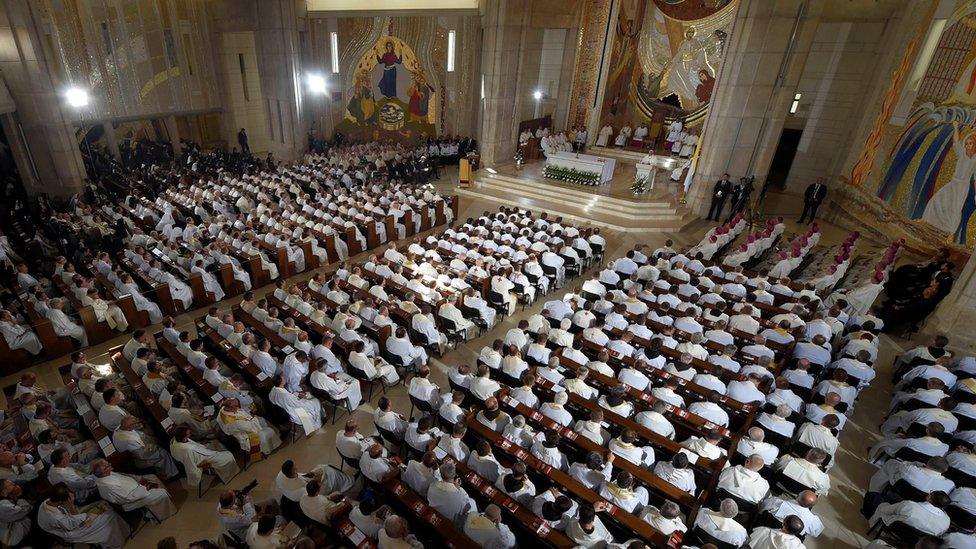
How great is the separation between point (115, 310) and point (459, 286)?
5770 millimetres

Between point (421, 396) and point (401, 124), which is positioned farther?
point (401, 124)

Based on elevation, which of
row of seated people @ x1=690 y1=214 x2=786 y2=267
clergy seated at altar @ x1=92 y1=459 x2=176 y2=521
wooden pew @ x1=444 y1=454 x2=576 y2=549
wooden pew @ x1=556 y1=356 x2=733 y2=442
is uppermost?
row of seated people @ x1=690 y1=214 x2=786 y2=267

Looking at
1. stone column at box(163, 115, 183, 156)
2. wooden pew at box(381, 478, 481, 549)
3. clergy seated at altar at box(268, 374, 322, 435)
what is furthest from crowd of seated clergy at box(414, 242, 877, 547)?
stone column at box(163, 115, 183, 156)

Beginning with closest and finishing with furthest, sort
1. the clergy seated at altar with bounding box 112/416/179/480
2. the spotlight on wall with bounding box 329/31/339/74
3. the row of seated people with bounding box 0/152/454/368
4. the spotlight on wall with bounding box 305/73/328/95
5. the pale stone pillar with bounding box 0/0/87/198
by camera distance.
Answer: the clergy seated at altar with bounding box 112/416/179/480
the row of seated people with bounding box 0/152/454/368
the pale stone pillar with bounding box 0/0/87/198
the spotlight on wall with bounding box 305/73/328/95
the spotlight on wall with bounding box 329/31/339/74

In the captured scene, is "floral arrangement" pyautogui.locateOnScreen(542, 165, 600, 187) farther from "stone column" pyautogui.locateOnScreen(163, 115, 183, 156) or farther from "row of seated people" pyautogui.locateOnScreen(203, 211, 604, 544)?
"stone column" pyautogui.locateOnScreen(163, 115, 183, 156)

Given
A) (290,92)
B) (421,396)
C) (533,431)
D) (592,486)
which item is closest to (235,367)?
(421,396)

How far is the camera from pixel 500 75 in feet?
55.4

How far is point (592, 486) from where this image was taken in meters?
4.78

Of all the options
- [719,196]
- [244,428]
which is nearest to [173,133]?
[244,428]

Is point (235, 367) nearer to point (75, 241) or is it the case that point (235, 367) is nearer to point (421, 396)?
point (421, 396)

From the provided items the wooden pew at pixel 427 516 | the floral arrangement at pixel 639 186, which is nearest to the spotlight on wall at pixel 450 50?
the floral arrangement at pixel 639 186

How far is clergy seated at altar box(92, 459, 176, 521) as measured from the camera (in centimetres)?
456

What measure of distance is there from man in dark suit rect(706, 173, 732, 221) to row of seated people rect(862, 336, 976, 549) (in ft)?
24.7

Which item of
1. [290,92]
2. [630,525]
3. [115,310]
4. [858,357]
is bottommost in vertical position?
[115,310]
